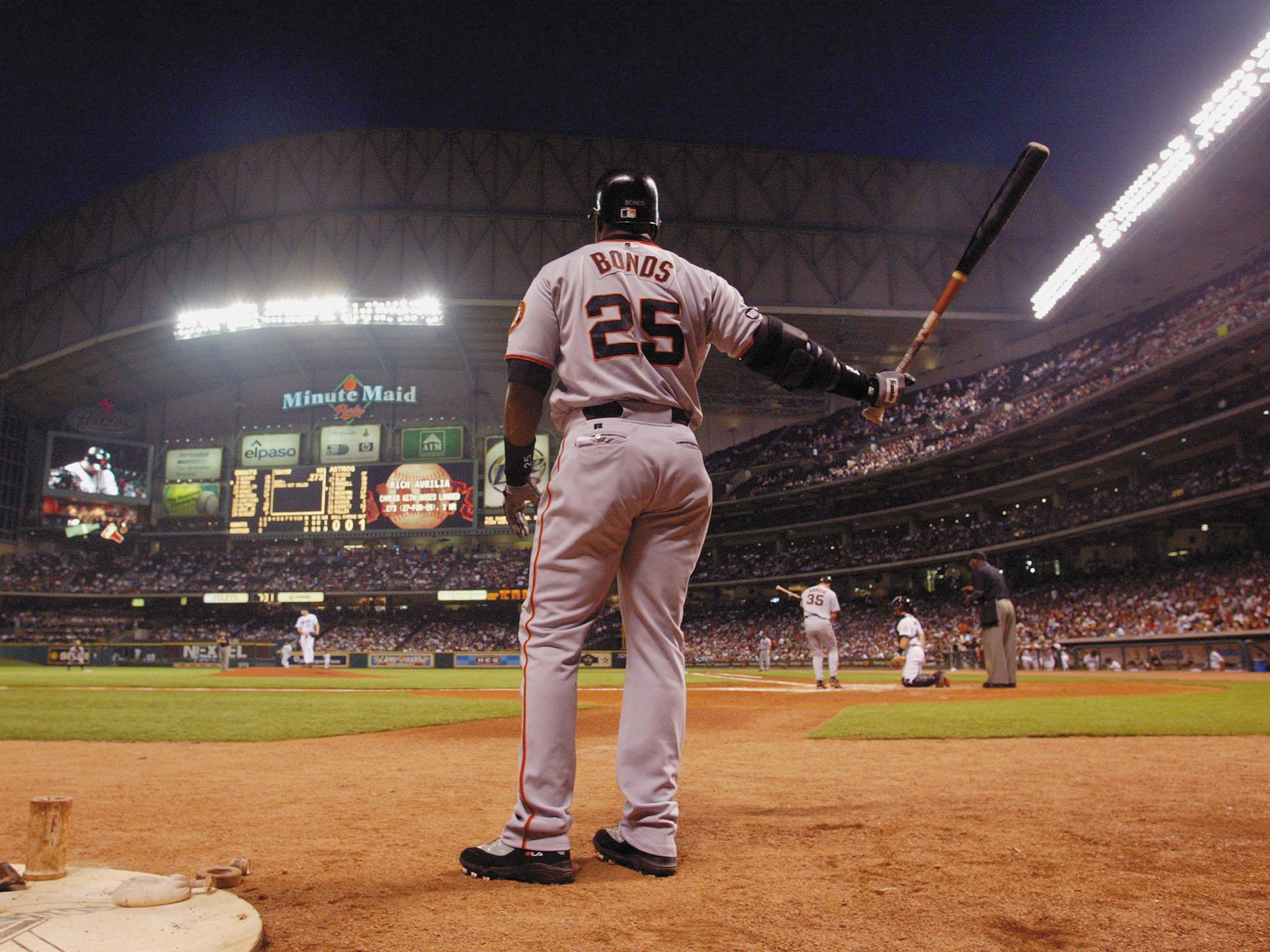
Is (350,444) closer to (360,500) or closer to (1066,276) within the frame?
(360,500)

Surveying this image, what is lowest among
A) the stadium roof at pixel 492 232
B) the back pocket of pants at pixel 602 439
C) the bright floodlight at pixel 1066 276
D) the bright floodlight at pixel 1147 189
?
the back pocket of pants at pixel 602 439

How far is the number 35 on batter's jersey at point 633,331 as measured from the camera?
2.44m

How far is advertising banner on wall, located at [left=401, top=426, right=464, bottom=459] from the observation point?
38125mm

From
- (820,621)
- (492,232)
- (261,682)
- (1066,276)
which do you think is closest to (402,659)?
(261,682)

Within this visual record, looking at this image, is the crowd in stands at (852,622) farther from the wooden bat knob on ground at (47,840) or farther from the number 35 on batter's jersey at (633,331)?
the wooden bat knob on ground at (47,840)

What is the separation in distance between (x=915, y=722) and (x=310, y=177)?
36603 millimetres

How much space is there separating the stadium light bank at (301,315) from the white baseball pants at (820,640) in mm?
26214

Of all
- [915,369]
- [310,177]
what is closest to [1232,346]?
[915,369]

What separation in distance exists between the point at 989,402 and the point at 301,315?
29.1m

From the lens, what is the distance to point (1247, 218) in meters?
26.0

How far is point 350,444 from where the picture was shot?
39531 millimetres

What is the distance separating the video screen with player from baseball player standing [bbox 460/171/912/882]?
Result: 4650 centimetres

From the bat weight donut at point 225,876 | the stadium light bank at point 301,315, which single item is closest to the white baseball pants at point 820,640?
the bat weight donut at point 225,876

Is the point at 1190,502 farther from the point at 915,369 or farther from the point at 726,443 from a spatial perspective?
the point at 726,443
